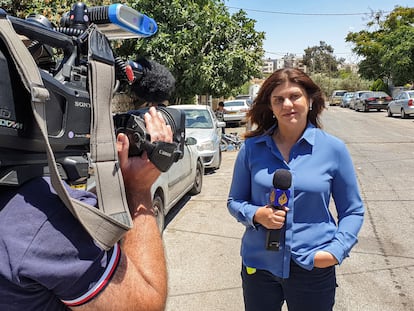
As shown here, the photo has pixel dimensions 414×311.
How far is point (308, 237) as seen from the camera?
2.09m

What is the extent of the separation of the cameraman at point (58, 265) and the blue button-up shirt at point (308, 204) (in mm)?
1163

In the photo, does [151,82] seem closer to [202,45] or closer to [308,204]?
[308,204]

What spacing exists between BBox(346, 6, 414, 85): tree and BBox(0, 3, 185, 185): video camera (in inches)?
1244

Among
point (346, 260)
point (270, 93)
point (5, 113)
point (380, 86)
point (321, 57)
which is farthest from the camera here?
point (321, 57)

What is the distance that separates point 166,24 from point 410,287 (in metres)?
9.54

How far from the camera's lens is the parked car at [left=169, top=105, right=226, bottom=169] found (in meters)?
8.83

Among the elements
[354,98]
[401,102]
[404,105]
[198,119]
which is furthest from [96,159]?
[354,98]

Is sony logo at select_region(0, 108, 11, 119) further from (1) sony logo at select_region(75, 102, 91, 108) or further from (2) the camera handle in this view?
(1) sony logo at select_region(75, 102, 91, 108)

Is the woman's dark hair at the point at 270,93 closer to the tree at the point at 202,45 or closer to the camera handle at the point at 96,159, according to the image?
the camera handle at the point at 96,159

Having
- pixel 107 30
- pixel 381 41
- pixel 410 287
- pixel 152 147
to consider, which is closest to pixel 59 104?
pixel 152 147

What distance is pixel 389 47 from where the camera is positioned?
31.3 m

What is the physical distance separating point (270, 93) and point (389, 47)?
3316 centimetres

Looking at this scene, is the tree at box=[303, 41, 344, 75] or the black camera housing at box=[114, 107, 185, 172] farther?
the tree at box=[303, 41, 344, 75]

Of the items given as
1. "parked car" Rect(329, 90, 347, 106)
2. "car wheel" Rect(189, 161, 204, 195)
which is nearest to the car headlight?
"car wheel" Rect(189, 161, 204, 195)
